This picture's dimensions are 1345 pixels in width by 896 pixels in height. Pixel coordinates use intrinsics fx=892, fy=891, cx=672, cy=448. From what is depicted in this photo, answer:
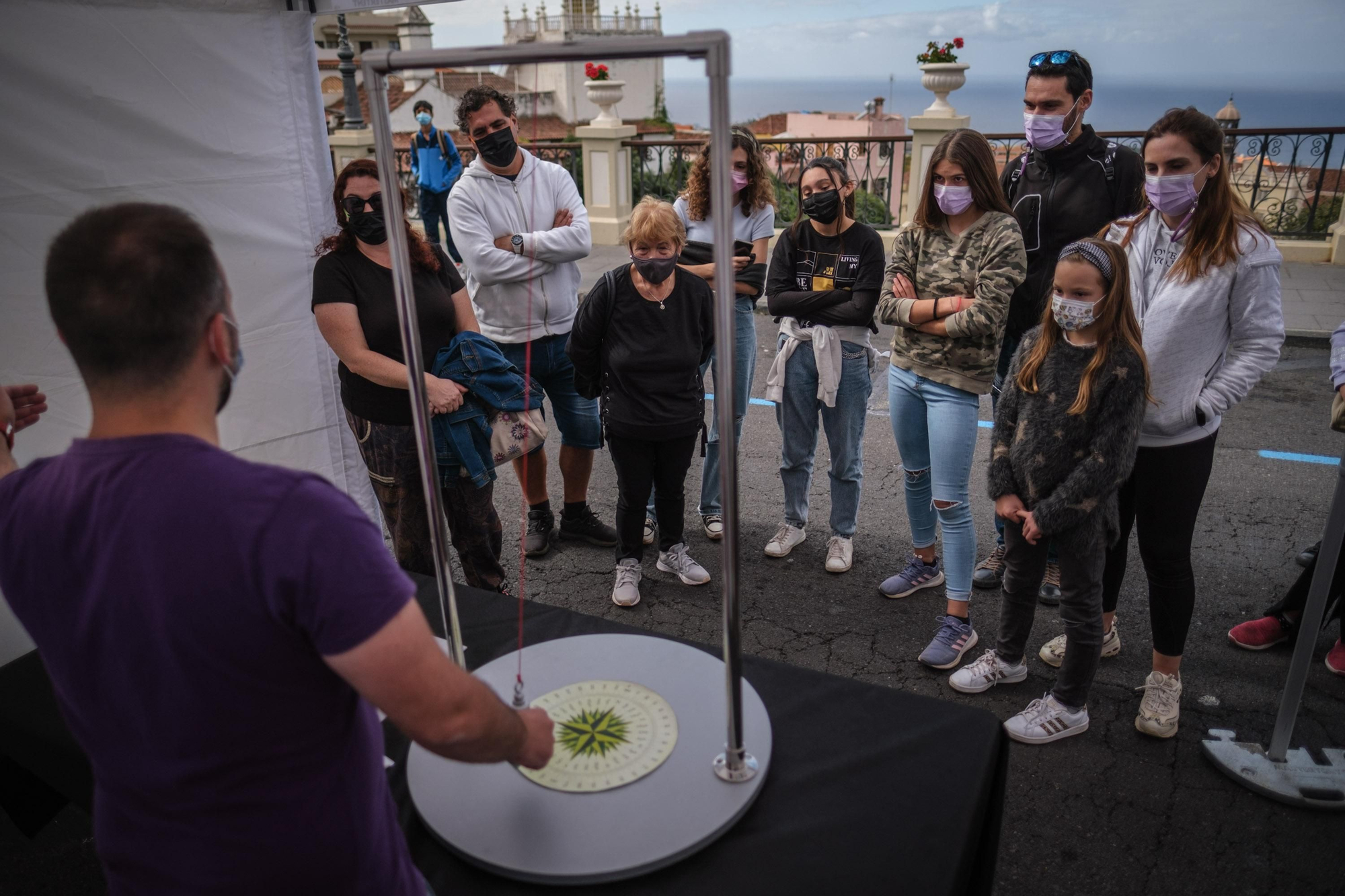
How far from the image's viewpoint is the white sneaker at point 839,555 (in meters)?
Result: 3.60

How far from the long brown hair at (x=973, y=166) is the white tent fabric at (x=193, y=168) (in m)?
2.02

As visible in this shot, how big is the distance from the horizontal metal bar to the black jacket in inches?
83.6

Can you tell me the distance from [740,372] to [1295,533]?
248cm

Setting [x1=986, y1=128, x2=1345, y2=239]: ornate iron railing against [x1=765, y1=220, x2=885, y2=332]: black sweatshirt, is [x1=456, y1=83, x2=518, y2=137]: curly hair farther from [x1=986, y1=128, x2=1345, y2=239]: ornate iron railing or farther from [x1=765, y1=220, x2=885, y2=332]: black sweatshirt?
[x1=986, y1=128, x2=1345, y2=239]: ornate iron railing

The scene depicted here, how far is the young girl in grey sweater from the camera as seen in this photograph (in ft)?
7.53

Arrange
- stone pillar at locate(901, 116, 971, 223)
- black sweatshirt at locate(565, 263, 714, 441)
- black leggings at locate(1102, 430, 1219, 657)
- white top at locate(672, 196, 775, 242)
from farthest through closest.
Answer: stone pillar at locate(901, 116, 971, 223) < white top at locate(672, 196, 775, 242) < black sweatshirt at locate(565, 263, 714, 441) < black leggings at locate(1102, 430, 1219, 657)

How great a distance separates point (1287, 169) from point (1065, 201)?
703 centimetres

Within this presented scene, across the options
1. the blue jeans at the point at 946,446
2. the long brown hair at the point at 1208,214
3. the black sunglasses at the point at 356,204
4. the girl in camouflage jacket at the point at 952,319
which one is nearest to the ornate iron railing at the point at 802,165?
the girl in camouflage jacket at the point at 952,319

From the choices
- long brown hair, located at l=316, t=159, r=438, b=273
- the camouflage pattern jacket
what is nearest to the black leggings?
the camouflage pattern jacket

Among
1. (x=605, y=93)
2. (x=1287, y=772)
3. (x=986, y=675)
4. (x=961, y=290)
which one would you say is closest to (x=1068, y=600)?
(x=986, y=675)

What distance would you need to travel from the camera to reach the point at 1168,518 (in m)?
2.46

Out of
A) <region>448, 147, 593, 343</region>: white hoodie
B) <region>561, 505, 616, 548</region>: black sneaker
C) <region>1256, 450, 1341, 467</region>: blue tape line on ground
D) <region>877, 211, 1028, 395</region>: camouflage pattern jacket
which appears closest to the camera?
<region>877, 211, 1028, 395</region>: camouflage pattern jacket

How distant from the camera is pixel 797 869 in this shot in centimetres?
140

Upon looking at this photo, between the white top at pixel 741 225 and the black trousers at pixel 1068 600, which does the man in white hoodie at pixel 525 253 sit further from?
the black trousers at pixel 1068 600
